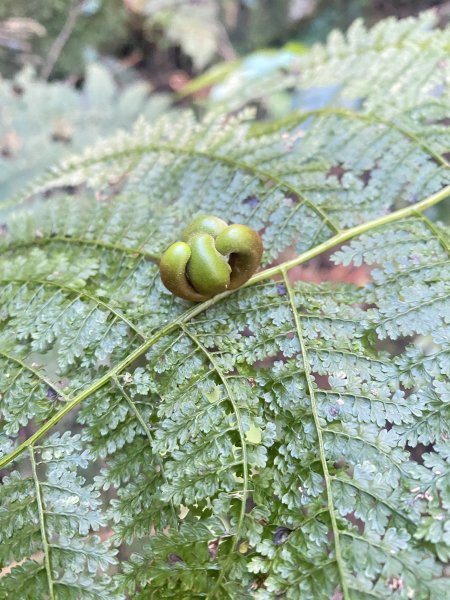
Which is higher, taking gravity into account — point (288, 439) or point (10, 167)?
point (10, 167)

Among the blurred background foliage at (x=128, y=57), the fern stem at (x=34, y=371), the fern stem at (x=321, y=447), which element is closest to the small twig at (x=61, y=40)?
the blurred background foliage at (x=128, y=57)

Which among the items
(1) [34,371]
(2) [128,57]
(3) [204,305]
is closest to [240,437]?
(3) [204,305]

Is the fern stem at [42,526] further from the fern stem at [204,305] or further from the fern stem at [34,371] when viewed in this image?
the fern stem at [34,371]

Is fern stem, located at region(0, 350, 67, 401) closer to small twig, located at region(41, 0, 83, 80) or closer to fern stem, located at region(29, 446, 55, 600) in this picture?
fern stem, located at region(29, 446, 55, 600)

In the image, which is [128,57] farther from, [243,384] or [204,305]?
[243,384]

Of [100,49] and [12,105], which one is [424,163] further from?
[100,49]

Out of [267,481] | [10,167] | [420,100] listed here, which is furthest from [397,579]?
[10,167]
